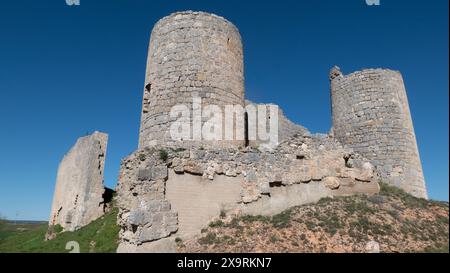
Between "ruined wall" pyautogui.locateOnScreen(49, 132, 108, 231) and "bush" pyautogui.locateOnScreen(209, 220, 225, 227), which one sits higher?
"ruined wall" pyautogui.locateOnScreen(49, 132, 108, 231)

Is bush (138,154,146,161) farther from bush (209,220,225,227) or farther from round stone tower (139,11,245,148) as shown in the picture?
bush (209,220,225,227)

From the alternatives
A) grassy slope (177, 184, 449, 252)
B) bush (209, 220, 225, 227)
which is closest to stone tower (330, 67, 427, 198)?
grassy slope (177, 184, 449, 252)

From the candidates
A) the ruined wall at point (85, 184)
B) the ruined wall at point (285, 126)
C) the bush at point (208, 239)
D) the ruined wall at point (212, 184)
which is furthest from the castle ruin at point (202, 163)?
the ruined wall at point (85, 184)

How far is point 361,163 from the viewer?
9773 millimetres

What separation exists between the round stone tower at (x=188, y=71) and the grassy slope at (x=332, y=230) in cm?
253

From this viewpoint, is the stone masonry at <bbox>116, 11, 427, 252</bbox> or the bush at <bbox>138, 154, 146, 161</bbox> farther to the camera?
the bush at <bbox>138, 154, 146, 161</bbox>

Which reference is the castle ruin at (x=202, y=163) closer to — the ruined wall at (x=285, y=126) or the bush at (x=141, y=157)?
the bush at (x=141, y=157)

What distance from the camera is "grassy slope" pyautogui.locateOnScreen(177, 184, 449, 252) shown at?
698 centimetres

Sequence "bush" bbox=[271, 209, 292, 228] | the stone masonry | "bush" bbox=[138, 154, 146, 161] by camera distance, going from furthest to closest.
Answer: "bush" bbox=[138, 154, 146, 161] → "bush" bbox=[271, 209, 292, 228] → the stone masonry

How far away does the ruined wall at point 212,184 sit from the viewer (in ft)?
23.7

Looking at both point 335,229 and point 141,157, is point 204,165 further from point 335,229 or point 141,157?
point 335,229

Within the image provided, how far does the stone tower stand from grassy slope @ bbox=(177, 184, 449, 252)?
338 cm
